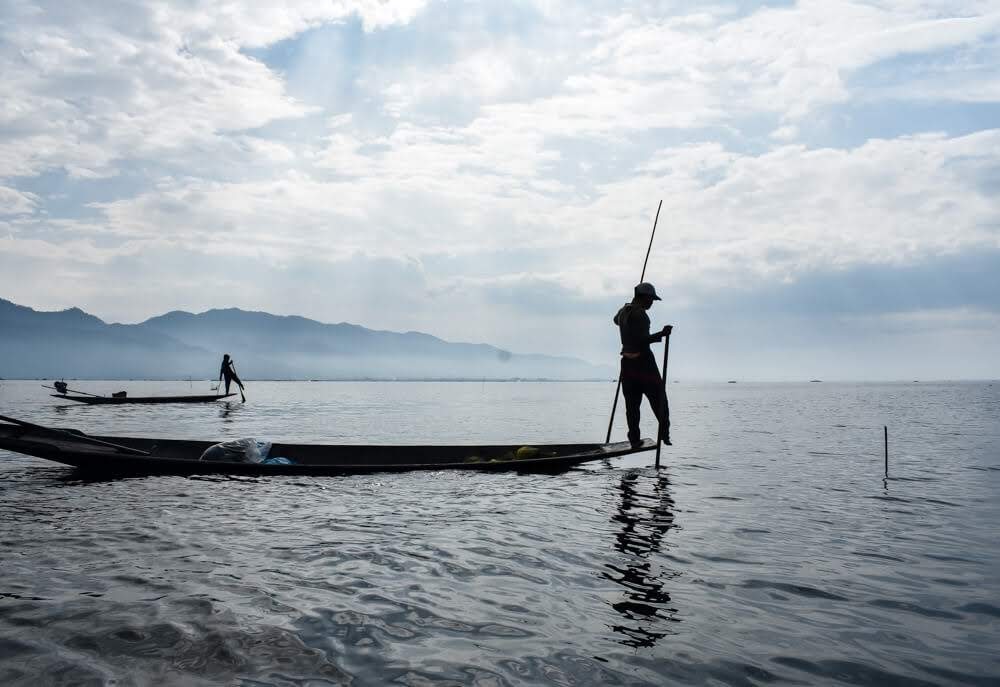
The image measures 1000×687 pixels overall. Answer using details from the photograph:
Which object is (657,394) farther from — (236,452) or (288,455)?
(236,452)

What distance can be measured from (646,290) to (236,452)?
408 inches

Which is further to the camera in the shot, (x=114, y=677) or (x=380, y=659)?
(x=380, y=659)

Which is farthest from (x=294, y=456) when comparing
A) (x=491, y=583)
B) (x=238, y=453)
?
(x=491, y=583)

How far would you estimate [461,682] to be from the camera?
4.04m

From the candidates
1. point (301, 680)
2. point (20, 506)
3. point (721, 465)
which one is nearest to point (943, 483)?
point (721, 465)

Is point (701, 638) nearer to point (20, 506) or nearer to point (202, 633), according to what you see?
point (202, 633)

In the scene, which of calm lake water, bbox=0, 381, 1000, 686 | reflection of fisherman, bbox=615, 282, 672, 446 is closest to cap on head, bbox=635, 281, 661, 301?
reflection of fisherman, bbox=615, 282, 672, 446

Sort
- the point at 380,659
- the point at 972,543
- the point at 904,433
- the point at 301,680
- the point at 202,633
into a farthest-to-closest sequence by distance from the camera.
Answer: the point at 904,433 < the point at 972,543 < the point at 202,633 < the point at 380,659 < the point at 301,680

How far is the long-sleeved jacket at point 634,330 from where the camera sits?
1546 centimetres

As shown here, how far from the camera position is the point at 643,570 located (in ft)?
21.9

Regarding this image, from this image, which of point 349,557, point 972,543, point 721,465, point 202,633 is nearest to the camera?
point 202,633

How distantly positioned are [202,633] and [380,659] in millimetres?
1559

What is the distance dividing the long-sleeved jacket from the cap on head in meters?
0.36

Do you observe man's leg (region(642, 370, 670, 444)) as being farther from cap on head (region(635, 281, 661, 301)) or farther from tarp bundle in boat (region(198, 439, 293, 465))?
tarp bundle in boat (region(198, 439, 293, 465))
